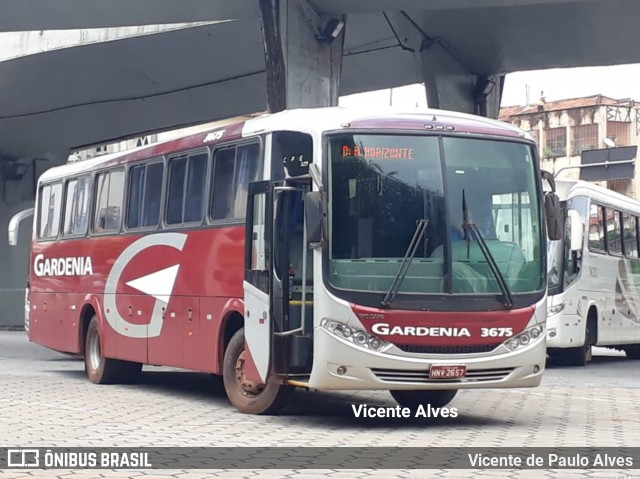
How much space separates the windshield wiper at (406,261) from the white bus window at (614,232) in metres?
11.9

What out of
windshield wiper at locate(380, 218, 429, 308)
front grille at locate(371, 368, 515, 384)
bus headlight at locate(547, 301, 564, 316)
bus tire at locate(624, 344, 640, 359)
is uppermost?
windshield wiper at locate(380, 218, 429, 308)

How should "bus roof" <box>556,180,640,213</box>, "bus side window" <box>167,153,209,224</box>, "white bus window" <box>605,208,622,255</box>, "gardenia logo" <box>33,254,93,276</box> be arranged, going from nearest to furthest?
"bus side window" <box>167,153,209,224</box>, "gardenia logo" <box>33,254,93,276</box>, "bus roof" <box>556,180,640,213</box>, "white bus window" <box>605,208,622,255</box>

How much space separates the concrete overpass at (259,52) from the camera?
21.1 m

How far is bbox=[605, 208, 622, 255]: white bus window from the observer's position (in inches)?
908

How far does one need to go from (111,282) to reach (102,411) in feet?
11.8

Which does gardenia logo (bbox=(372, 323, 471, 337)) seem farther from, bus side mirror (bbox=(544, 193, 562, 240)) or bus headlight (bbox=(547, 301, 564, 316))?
bus headlight (bbox=(547, 301, 564, 316))

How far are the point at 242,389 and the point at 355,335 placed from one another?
1989 mm

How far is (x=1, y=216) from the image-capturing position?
3900 cm

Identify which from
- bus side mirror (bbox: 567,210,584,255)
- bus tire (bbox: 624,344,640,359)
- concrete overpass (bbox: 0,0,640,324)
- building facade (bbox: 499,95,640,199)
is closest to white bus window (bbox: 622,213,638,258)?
bus tire (bbox: 624,344,640,359)

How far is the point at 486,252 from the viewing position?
469 inches

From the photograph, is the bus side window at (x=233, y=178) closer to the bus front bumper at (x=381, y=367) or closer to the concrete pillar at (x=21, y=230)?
the bus front bumper at (x=381, y=367)

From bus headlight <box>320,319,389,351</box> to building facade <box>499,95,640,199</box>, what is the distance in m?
52.8

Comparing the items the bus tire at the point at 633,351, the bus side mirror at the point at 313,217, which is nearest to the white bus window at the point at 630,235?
the bus tire at the point at 633,351

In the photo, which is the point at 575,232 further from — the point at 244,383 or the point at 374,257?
the point at 374,257
